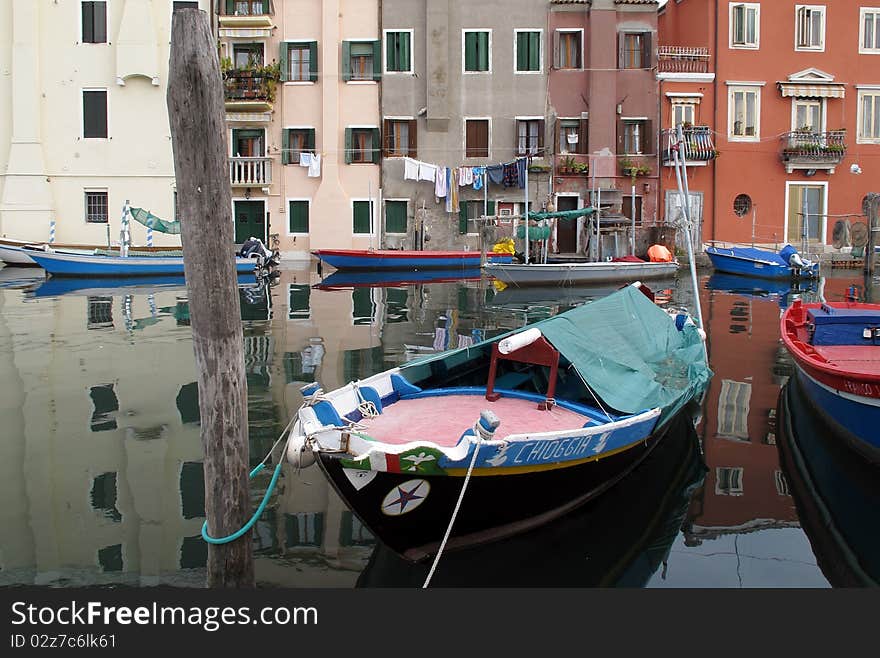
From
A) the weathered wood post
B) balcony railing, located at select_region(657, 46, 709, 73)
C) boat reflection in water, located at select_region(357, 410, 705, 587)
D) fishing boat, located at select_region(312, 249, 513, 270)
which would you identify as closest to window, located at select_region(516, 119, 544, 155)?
balcony railing, located at select_region(657, 46, 709, 73)

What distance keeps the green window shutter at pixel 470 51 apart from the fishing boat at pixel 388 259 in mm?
6995

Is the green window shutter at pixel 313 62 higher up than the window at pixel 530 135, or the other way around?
the green window shutter at pixel 313 62

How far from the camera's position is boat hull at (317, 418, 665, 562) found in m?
4.89

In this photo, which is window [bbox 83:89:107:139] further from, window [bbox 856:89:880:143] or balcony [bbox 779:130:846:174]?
window [bbox 856:89:880:143]

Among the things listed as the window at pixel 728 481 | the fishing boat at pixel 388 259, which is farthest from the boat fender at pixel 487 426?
the fishing boat at pixel 388 259

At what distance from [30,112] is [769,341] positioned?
86.0 ft

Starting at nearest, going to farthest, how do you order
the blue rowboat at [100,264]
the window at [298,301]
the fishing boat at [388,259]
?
the window at [298,301] → the blue rowboat at [100,264] → the fishing boat at [388,259]

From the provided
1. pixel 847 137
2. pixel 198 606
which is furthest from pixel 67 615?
pixel 847 137

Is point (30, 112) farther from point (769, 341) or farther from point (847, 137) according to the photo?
point (847, 137)

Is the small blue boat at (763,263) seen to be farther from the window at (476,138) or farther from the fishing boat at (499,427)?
the fishing boat at (499,427)

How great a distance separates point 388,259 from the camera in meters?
28.5

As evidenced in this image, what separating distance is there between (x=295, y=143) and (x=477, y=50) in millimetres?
7204

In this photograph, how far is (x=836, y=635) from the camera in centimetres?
423

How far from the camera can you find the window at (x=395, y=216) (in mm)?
31469
